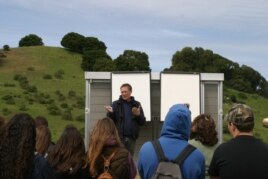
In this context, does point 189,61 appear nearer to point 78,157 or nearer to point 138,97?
point 138,97

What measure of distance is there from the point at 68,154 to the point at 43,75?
245 feet

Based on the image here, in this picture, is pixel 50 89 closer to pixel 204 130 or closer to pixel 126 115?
pixel 126 115

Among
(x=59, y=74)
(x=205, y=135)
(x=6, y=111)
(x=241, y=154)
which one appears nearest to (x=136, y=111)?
(x=205, y=135)

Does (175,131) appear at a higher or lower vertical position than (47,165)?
higher

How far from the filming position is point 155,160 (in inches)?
193

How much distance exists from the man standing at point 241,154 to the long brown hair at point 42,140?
1644 mm

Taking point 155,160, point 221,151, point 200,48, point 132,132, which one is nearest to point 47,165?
point 155,160

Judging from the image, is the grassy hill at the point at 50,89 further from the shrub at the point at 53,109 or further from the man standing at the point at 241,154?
the man standing at the point at 241,154

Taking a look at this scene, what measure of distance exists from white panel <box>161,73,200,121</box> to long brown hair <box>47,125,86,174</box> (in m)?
6.42

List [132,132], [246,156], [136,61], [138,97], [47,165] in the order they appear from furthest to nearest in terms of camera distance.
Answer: [136,61] → [138,97] → [132,132] → [47,165] → [246,156]

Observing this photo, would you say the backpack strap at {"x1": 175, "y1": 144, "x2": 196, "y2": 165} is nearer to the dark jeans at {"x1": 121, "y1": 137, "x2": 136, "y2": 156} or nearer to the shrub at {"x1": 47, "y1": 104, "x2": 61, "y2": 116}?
the dark jeans at {"x1": 121, "y1": 137, "x2": 136, "y2": 156}

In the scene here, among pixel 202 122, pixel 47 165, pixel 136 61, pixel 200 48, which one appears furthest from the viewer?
pixel 200 48

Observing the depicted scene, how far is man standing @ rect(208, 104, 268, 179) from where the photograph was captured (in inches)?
190

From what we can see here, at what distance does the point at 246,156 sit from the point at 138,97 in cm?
699
